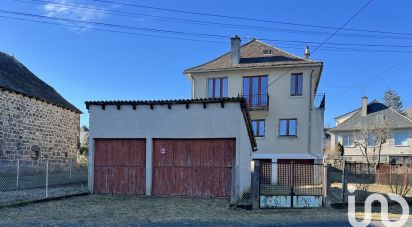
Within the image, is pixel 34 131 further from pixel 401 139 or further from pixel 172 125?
pixel 401 139

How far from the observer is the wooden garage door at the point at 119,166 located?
1588cm

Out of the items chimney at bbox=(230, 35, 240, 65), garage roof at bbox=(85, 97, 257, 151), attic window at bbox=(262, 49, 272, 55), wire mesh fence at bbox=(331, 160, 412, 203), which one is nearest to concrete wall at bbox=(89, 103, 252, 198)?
garage roof at bbox=(85, 97, 257, 151)

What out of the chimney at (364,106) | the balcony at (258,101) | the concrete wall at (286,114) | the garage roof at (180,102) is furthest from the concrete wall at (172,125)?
the chimney at (364,106)

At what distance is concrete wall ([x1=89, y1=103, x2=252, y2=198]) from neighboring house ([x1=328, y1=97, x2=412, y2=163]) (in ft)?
108

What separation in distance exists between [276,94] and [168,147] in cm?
1359

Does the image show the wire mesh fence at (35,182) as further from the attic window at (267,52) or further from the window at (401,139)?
the window at (401,139)

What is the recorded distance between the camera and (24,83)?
25078 mm

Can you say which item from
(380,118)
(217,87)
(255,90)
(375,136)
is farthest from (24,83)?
(380,118)

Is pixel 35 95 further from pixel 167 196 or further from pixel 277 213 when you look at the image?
pixel 277 213

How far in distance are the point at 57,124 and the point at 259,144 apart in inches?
534

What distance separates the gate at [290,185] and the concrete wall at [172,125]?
1.51 m

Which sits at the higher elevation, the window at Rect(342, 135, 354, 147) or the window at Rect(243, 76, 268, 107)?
the window at Rect(243, 76, 268, 107)

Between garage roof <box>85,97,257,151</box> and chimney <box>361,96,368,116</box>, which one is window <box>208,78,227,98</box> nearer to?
garage roof <box>85,97,257,151</box>

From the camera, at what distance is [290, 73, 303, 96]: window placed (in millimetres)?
Answer: 27266
